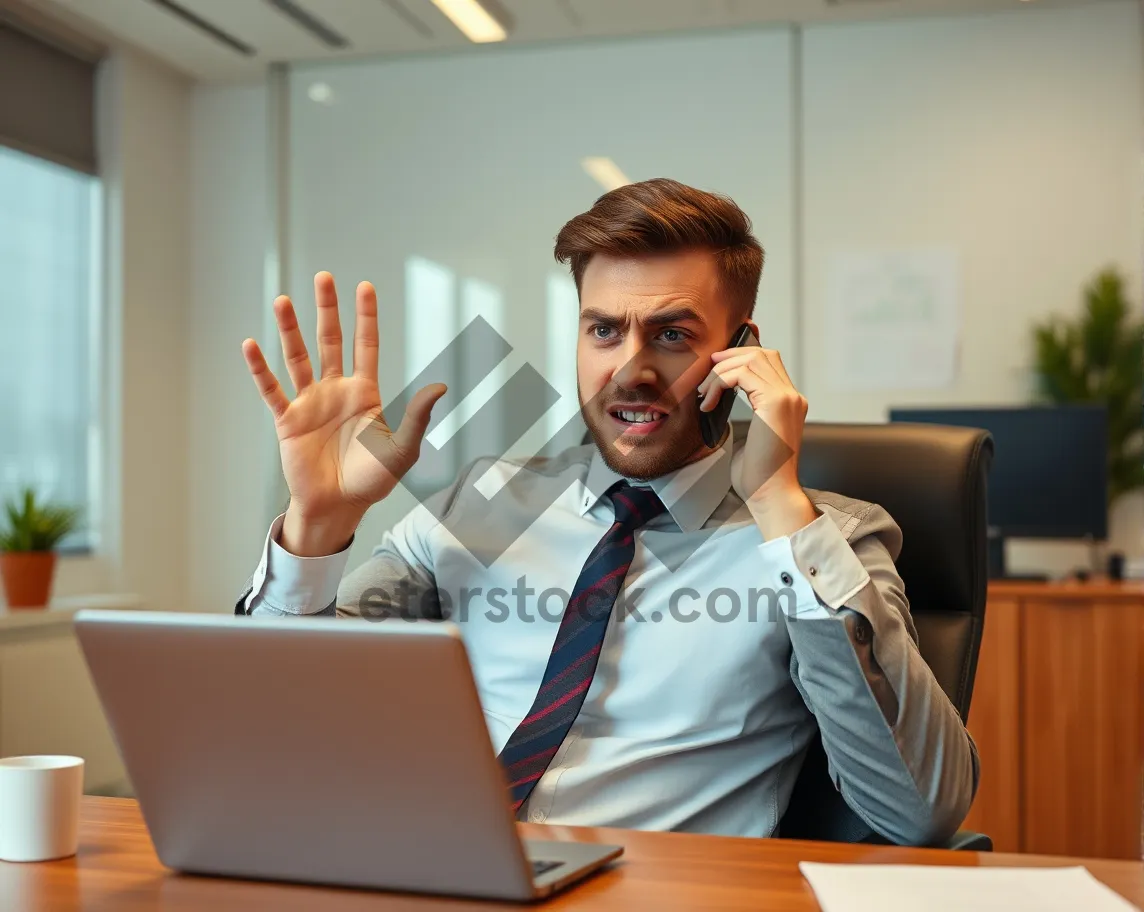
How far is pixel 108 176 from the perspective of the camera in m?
3.90

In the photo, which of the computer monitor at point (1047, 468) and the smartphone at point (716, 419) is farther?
the computer monitor at point (1047, 468)

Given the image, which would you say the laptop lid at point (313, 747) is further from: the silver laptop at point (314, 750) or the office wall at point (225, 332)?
the office wall at point (225, 332)

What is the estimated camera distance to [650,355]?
153cm

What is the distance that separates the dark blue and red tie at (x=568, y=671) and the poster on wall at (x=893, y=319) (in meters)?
2.39

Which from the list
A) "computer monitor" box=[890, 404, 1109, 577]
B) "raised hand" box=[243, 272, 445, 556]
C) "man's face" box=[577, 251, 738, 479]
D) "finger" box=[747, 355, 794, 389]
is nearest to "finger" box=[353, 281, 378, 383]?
"raised hand" box=[243, 272, 445, 556]

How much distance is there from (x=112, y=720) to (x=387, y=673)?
0.23 metres

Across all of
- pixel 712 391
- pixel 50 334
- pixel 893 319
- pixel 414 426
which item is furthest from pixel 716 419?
pixel 50 334

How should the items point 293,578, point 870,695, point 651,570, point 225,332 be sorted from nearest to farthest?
point 870,695 < point 293,578 < point 651,570 < point 225,332

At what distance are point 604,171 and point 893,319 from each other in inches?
41.0

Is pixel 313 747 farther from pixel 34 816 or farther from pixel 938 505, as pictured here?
pixel 938 505

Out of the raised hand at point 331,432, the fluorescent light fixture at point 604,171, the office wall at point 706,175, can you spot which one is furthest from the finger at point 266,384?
the fluorescent light fixture at point 604,171

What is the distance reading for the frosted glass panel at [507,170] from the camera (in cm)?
371

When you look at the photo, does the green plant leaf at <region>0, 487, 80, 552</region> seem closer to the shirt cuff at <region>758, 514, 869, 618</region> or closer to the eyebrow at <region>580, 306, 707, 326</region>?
the eyebrow at <region>580, 306, 707, 326</region>

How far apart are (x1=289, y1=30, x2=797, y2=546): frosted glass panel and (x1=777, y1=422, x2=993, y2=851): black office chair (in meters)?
2.20
